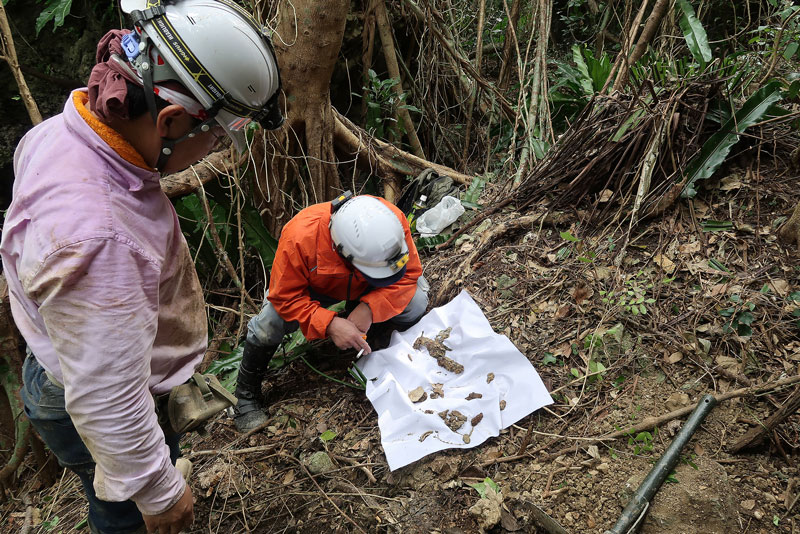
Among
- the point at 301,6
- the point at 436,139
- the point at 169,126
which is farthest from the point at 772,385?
the point at 436,139

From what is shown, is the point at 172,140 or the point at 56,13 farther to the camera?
the point at 56,13

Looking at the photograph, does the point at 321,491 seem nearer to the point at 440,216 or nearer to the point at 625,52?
the point at 440,216

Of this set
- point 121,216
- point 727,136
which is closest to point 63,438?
point 121,216

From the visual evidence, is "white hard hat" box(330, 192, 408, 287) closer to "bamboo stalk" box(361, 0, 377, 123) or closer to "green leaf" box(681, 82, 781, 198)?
"green leaf" box(681, 82, 781, 198)

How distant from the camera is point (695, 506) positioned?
1.57 metres

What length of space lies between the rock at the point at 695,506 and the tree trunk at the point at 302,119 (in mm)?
2791

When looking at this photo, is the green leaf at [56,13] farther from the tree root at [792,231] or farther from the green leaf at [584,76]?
the tree root at [792,231]

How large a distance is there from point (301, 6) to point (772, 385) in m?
3.02

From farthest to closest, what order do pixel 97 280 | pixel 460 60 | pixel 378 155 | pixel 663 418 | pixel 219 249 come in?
pixel 460 60
pixel 378 155
pixel 219 249
pixel 663 418
pixel 97 280

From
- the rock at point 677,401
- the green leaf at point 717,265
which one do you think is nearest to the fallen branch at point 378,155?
the green leaf at point 717,265

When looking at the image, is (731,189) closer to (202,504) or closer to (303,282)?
(303,282)

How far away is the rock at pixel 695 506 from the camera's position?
1536 mm

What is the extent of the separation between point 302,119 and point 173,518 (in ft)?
8.93

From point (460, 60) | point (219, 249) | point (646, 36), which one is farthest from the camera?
point (460, 60)
